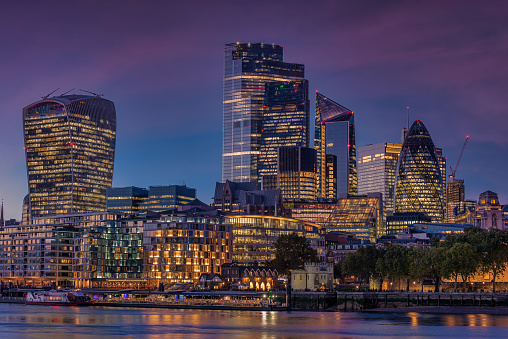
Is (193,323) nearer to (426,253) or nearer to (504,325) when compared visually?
(504,325)

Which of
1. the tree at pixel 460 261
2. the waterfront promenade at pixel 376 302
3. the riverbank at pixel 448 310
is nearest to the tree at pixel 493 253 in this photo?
the tree at pixel 460 261

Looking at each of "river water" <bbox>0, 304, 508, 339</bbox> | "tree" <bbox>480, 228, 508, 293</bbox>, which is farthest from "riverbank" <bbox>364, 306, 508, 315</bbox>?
"tree" <bbox>480, 228, 508, 293</bbox>

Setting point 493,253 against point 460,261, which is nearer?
point 460,261

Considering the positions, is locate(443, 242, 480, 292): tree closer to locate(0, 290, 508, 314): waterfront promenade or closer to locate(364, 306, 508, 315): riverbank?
locate(0, 290, 508, 314): waterfront promenade

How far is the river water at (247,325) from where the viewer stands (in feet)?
400

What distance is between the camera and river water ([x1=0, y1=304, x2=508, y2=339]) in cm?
12194

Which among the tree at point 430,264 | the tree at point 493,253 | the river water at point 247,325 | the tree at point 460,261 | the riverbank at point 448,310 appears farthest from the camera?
the tree at point 493,253

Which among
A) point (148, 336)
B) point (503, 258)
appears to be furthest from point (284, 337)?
point (503, 258)

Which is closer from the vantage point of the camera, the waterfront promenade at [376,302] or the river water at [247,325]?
the river water at [247,325]

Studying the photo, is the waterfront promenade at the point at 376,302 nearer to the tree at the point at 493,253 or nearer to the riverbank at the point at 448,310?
the riverbank at the point at 448,310

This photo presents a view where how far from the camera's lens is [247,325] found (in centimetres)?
13788

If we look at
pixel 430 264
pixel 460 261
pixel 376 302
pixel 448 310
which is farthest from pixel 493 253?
pixel 376 302

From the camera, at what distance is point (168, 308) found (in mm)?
194125

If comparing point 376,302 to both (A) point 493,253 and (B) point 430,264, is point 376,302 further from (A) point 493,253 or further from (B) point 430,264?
(A) point 493,253
